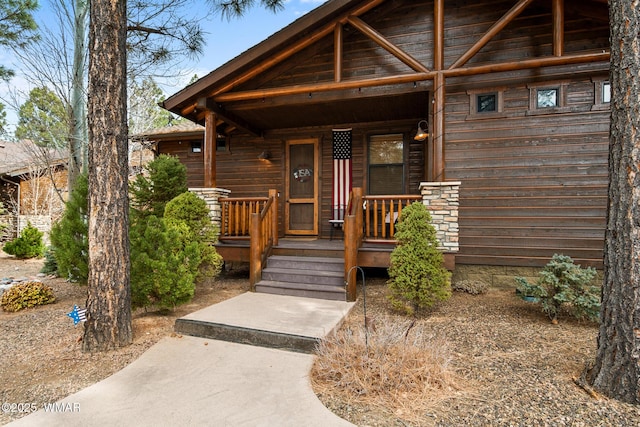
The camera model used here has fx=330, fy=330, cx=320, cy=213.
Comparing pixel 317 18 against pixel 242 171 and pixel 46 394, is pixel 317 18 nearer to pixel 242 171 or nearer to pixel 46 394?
pixel 242 171

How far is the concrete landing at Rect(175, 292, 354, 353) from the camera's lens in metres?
3.23

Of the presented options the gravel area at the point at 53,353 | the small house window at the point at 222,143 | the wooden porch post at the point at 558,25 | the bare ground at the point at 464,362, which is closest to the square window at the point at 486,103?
the wooden porch post at the point at 558,25

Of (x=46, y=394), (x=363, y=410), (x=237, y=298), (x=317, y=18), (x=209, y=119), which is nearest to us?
(x=363, y=410)

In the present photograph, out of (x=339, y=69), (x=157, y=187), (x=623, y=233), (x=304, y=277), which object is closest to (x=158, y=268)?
(x=304, y=277)

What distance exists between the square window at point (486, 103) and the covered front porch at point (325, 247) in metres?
1.66

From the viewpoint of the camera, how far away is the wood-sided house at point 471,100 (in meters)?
5.13

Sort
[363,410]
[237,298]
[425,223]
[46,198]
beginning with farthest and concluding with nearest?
[46,198], [237,298], [425,223], [363,410]

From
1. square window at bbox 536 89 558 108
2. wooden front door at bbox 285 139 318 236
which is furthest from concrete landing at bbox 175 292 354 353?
square window at bbox 536 89 558 108

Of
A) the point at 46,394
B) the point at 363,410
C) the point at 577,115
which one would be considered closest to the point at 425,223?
the point at 363,410

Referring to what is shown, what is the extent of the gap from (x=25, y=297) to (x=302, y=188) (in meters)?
5.21

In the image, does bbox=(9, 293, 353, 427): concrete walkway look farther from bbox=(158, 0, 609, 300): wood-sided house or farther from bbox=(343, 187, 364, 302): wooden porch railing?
bbox=(158, 0, 609, 300): wood-sided house

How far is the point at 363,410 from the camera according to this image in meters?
2.20

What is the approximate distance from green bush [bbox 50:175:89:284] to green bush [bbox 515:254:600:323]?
19.7 feet

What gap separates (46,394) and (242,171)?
6.24 m
